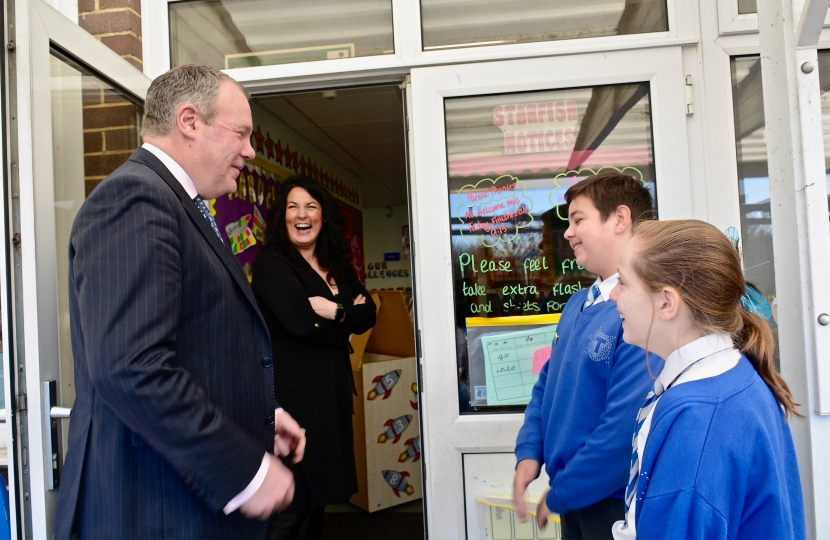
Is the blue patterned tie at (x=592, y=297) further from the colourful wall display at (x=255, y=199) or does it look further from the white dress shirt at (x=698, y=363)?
the colourful wall display at (x=255, y=199)

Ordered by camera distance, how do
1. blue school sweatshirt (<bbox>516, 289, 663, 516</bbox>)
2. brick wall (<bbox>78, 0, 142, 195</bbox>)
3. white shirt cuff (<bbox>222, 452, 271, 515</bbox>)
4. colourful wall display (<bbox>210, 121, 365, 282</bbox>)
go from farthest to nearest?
colourful wall display (<bbox>210, 121, 365, 282</bbox>), brick wall (<bbox>78, 0, 142, 195</bbox>), blue school sweatshirt (<bbox>516, 289, 663, 516</bbox>), white shirt cuff (<bbox>222, 452, 271, 515</bbox>)

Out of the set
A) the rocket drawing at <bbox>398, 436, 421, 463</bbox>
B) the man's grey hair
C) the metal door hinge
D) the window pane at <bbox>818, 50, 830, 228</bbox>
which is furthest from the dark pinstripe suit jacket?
the rocket drawing at <bbox>398, 436, 421, 463</bbox>

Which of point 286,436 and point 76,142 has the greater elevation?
point 76,142

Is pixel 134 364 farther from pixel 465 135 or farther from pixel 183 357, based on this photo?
pixel 465 135

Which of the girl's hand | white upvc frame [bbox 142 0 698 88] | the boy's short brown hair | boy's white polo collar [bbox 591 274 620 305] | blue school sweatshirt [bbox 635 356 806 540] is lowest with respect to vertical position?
blue school sweatshirt [bbox 635 356 806 540]

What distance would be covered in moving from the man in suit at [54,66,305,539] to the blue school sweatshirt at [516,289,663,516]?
0.71 m

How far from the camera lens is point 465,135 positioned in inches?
99.0

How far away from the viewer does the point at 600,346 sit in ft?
4.92

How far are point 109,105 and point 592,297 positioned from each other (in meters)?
1.88

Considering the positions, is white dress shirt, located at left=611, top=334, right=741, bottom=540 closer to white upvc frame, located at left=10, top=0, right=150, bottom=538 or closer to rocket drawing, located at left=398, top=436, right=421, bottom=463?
white upvc frame, located at left=10, top=0, right=150, bottom=538

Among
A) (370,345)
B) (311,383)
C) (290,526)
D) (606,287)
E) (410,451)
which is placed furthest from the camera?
(370,345)

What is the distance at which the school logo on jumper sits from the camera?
1.48 meters

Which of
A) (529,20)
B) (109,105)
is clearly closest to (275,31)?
(109,105)

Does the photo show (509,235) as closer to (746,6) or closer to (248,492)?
(746,6)
